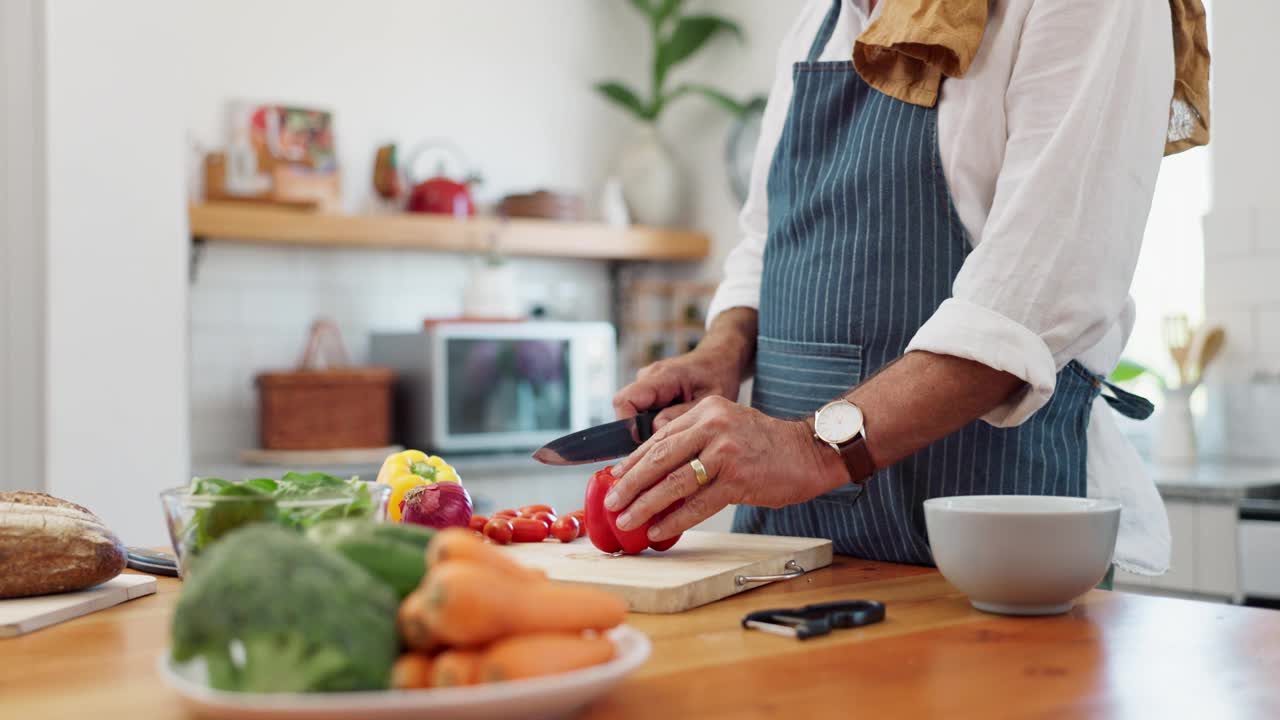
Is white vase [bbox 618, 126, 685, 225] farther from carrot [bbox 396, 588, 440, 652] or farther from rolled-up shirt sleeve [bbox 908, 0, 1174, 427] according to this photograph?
carrot [bbox 396, 588, 440, 652]

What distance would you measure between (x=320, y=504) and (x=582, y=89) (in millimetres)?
3756

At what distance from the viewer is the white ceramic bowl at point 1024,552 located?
2.85 feet

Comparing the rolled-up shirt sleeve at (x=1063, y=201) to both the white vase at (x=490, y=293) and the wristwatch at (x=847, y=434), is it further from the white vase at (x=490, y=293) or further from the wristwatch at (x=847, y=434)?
the white vase at (x=490, y=293)

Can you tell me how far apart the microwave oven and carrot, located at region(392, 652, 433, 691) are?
286 centimetres

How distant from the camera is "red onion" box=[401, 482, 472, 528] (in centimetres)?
122

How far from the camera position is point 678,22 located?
4.36 m

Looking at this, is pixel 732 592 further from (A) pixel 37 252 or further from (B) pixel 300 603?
(A) pixel 37 252

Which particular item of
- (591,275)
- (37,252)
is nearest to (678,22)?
(591,275)

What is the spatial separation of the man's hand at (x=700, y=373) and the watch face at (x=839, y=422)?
0.29m

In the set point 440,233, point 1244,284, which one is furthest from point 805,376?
point 440,233

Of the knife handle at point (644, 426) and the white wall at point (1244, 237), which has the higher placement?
the white wall at point (1244, 237)

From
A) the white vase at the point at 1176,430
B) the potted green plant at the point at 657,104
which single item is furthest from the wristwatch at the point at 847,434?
the potted green plant at the point at 657,104

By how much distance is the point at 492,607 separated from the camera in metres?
0.57

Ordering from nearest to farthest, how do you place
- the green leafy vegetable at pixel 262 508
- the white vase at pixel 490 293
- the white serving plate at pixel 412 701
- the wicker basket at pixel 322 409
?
the white serving plate at pixel 412 701 → the green leafy vegetable at pixel 262 508 → the wicker basket at pixel 322 409 → the white vase at pixel 490 293
